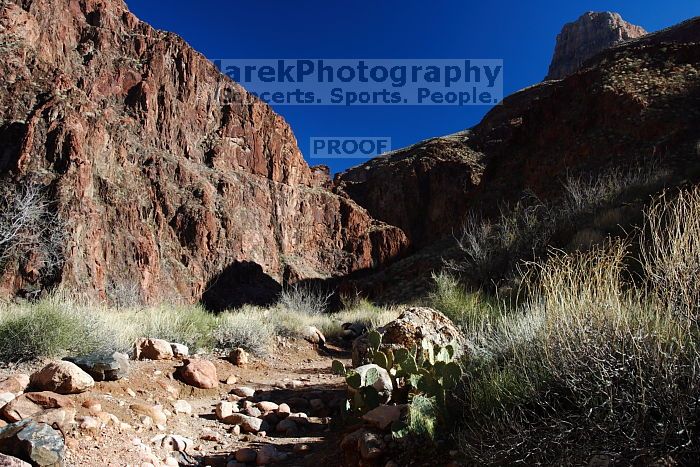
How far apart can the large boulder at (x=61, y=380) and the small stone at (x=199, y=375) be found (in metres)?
1.37

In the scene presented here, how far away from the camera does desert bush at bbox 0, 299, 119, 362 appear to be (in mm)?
4688

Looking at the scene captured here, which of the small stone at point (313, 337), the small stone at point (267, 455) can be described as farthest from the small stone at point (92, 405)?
the small stone at point (313, 337)

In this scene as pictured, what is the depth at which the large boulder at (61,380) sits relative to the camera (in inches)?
146

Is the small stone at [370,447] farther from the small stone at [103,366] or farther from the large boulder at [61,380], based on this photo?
the small stone at [103,366]

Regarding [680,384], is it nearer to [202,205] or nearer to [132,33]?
[202,205]

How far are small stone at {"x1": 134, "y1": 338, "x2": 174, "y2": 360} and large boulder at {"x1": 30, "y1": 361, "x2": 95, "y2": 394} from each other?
5.77 ft

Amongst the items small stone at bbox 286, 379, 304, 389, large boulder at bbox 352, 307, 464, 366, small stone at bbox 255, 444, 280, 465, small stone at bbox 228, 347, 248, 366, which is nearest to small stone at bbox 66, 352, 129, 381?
small stone at bbox 255, 444, 280, 465

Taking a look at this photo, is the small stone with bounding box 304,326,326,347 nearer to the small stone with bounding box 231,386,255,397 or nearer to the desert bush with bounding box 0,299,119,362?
the small stone with bounding box 231,386,255,397

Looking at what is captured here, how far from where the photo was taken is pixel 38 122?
38.0 metres

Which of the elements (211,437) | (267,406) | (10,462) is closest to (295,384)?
(267,406)

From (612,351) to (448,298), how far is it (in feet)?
23.0

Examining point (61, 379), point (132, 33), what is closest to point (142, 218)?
point (132, 33)

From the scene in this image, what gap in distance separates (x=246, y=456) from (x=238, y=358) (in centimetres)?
Answer: 312

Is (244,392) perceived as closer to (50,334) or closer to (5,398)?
(50,334)
